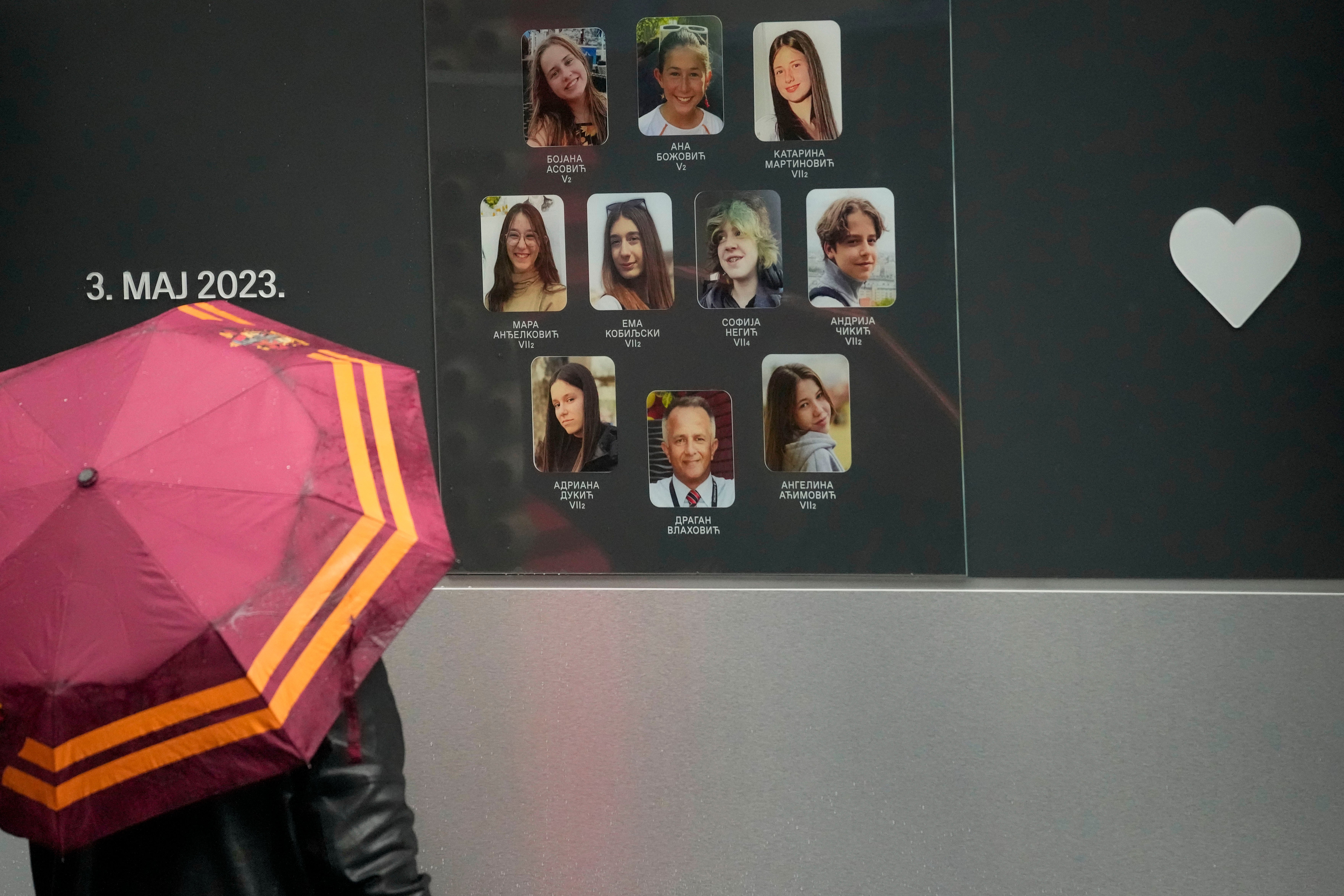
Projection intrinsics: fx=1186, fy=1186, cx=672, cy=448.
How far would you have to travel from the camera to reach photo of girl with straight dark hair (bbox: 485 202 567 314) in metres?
2.31

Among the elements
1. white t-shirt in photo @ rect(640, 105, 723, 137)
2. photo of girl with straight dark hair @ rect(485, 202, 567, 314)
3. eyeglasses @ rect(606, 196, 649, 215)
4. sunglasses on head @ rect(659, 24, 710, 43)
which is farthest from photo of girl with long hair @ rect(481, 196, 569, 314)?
sunglasses on head @ rect(659, 24, 710, 43)

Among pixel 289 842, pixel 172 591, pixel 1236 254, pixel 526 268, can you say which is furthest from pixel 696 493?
pixel 172 591

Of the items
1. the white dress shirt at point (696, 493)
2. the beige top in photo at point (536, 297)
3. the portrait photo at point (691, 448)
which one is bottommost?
the white dress shirt at point (696, 493)

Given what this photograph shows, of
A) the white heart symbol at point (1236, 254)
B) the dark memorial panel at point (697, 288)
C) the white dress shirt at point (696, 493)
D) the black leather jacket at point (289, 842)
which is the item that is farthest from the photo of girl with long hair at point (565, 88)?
the black leather jacket at point (289, 842)

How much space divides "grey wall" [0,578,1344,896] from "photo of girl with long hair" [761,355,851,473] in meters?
0.25

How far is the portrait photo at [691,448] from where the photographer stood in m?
2.30

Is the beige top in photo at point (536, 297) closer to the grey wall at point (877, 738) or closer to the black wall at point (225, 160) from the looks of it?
the black wall at point (225, 160)

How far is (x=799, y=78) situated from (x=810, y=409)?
62cm

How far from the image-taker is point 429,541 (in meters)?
1.19

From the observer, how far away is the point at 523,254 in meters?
2.32

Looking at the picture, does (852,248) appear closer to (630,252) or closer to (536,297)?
(630,252)

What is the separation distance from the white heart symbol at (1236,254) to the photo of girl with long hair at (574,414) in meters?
1.10

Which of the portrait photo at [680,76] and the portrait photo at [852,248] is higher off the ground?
the portrait photo at [680,76]

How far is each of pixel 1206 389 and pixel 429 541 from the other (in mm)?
1623
